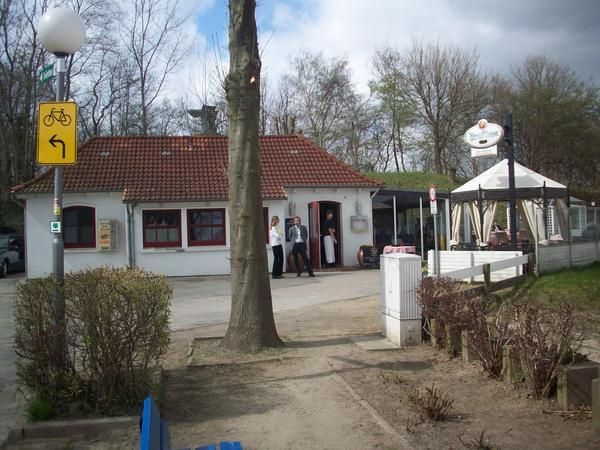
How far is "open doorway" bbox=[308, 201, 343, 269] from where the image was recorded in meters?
20.0

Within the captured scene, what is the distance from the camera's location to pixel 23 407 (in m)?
5.44

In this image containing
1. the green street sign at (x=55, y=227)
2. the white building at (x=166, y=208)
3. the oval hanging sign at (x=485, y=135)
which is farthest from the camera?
the white building at (x=166, y=208)

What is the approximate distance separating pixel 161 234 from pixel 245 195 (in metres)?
12.5

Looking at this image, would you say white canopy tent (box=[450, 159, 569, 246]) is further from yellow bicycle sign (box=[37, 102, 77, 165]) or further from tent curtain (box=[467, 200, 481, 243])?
yellow bicycle sign (box=[37, 102, 77, 165])

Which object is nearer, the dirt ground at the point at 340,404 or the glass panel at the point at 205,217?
the dirt ground at the point at 340,404

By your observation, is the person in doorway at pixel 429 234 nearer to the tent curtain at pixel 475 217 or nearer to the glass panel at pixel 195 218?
the tent curtain at pixel 475 217

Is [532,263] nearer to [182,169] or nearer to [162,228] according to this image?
[162,228]

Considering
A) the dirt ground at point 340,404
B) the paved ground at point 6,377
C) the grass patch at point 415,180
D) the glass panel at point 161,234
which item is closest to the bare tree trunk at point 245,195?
the dirt ground at point 340,404

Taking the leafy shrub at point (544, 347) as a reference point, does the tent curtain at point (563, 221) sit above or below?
above

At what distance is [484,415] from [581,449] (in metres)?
0.92

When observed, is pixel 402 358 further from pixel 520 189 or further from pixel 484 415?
pixel 520 189

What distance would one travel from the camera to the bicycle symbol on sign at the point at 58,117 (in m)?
5.55

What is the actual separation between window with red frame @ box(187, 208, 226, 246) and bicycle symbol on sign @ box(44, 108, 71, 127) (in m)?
13.9

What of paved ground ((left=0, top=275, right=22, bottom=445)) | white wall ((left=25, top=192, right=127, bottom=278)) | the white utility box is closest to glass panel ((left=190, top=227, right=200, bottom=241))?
white wall ((left=25, top=192, right=127, bottom=278))
